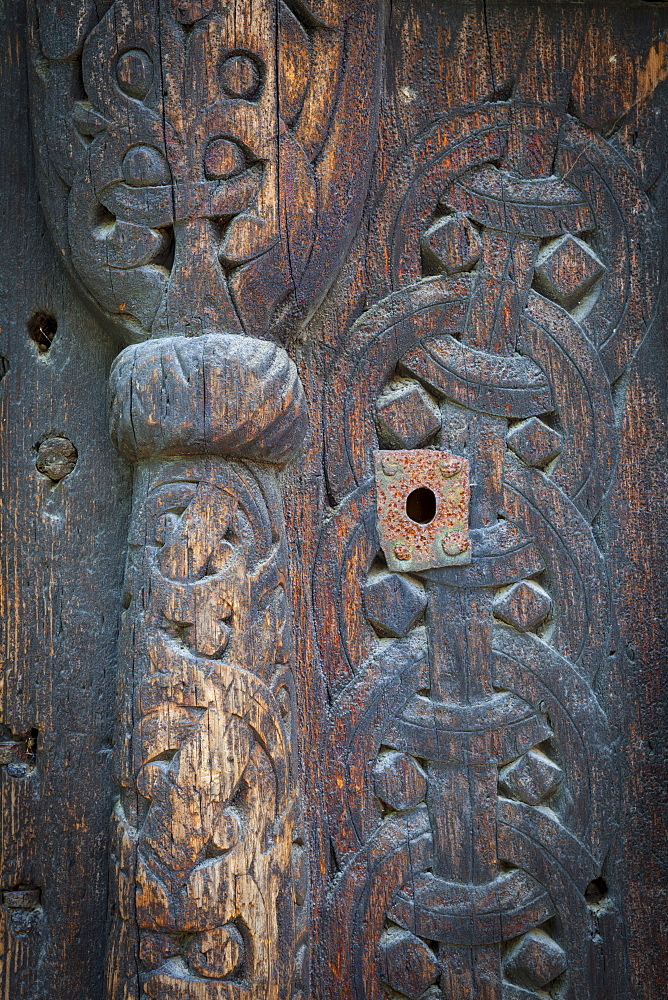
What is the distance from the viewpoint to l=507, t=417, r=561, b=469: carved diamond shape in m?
1.65

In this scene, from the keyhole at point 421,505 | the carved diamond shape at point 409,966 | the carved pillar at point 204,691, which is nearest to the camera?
the carved pillar at point 204,691

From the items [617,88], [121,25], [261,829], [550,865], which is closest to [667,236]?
[617,88]

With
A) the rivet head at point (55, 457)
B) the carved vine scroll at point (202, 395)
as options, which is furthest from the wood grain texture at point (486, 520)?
the rivet head at point (55, 457)

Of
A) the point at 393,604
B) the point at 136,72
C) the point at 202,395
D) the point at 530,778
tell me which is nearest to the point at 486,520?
the point at 393,604

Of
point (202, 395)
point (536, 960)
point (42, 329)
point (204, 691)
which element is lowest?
point (536, 960)

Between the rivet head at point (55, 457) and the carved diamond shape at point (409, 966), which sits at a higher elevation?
the rivet head at point (55, 457)

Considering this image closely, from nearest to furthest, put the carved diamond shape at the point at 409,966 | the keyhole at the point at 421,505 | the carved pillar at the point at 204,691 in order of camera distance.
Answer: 1. the carved pillar at the point at 204,691
2. the carved diamond shape at the point at 409,966
3. the keyhole at the point at 421,505

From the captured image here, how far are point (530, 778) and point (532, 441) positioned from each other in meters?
0.59

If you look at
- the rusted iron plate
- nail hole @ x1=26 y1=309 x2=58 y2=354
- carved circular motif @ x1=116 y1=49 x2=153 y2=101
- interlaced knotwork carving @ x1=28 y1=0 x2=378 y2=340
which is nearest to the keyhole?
the rusted iron plate

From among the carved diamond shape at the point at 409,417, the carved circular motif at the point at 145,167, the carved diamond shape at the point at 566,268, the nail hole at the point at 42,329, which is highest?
the carved circular motif at the point at 145,167

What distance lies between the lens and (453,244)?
65.7 inches

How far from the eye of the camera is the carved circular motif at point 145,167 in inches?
57.2

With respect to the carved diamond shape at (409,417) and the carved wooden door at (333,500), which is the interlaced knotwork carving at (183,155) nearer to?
the carved wooden door at (333,500)

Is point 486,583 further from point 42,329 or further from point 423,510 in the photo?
point 42,329
